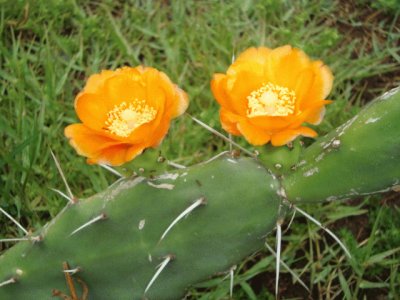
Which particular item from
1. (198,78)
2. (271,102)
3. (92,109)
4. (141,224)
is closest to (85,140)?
(92,109)

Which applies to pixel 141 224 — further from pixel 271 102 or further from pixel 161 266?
pixel 271 102

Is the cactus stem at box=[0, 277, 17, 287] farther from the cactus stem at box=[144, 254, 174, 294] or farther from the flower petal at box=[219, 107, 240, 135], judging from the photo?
the flower petal at box=[219, 107, 240, 135]

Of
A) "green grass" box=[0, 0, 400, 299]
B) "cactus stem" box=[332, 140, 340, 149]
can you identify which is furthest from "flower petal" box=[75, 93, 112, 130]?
"green grass" box=[0, 0, 400, 299]

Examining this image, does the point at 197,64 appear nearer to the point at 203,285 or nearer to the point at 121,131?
the point at 203,285

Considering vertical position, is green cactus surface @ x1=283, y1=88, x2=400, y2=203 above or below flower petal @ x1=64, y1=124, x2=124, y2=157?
below

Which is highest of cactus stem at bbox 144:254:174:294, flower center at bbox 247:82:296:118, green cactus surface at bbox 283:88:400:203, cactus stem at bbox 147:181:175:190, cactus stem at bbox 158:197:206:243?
flower center at bbox 247:82:296:118

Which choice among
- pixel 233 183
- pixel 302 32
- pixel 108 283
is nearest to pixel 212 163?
pixel 233 183
